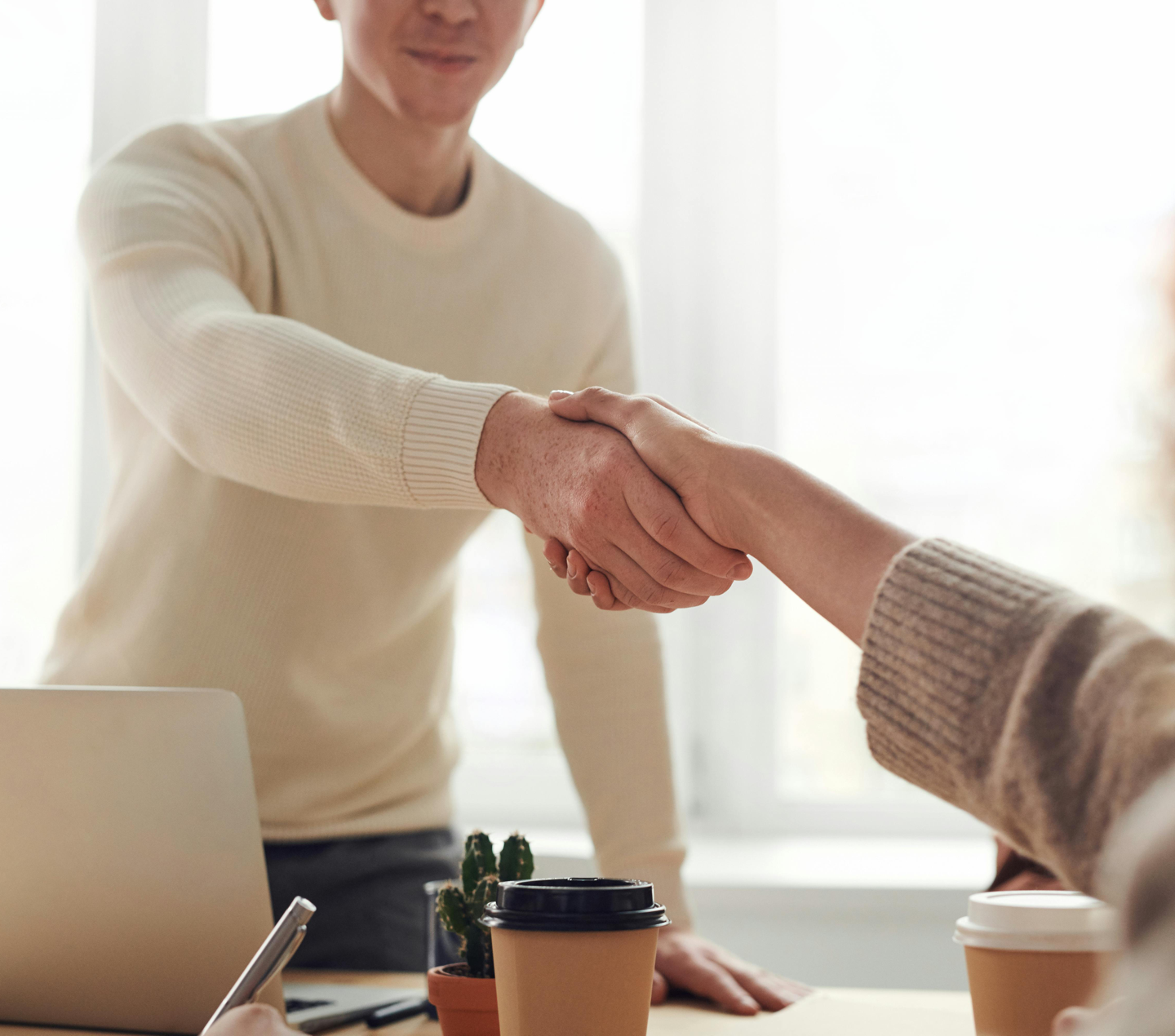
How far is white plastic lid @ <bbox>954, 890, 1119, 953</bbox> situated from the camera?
28.3 inches

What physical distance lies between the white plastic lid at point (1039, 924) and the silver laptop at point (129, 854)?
50 centimetres

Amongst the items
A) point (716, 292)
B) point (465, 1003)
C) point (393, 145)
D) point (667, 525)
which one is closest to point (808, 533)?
point (667, 525)

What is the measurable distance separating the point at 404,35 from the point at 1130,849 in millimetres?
1204

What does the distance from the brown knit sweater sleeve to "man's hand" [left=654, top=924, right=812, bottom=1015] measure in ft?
1.60

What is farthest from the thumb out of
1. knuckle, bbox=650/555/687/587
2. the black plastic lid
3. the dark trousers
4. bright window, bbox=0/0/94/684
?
bright window, bbox=0/0/94/684

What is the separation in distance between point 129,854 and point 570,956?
36 centimetres

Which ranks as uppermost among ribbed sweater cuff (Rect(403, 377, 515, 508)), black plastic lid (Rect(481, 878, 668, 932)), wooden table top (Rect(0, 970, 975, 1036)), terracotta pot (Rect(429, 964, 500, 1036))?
ribbed sweater cuff (Rect(403, 377, 515, 508))

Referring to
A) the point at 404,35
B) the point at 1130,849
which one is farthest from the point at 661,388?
→ the point at 1130,849

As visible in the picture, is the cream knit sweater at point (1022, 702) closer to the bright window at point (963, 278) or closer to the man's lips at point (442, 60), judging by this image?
the man's lips at point (442, 60)

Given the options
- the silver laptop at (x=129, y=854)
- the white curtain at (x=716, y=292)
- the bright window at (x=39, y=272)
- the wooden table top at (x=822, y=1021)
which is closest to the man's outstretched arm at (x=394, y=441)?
the silver laptop at (x=129, y=854)

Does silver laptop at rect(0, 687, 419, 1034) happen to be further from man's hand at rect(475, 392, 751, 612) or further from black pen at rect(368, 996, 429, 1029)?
man's hand at rect(475, 392, 751, 612)

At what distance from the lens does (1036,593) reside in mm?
593

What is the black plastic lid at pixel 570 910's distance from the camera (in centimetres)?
69

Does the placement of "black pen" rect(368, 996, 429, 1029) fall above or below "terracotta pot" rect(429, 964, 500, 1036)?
below
